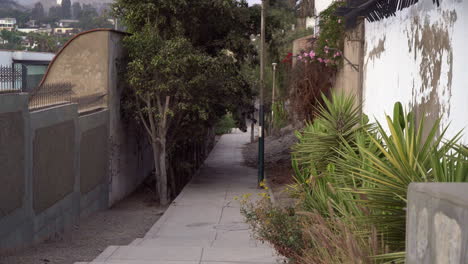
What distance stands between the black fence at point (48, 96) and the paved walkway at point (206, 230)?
3.76m

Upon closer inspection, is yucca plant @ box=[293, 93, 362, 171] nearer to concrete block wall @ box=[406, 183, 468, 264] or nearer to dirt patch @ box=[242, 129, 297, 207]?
concrete block wall @ box=[406, 183, 468, 264]

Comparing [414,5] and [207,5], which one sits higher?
[207,5]

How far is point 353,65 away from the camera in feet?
51.9

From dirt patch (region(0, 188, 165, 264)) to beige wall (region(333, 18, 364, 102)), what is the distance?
5.86 metres

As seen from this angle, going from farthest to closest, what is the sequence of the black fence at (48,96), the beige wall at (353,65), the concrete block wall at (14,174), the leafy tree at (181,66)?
the leafy tree at (181,66) → the black fence at (48,96) → the beige wall at (353,65) → the concrete block wall at (14,174)

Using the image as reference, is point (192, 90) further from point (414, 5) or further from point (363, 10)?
point (414, 5)

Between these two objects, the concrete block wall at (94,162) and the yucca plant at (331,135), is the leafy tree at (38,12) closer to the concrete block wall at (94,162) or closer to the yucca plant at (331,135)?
the concrete block wall at (94,162)

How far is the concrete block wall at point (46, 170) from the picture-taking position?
12609 mm

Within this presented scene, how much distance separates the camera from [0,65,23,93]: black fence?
1244cm

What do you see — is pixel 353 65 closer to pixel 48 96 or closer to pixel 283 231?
pixel 48 96

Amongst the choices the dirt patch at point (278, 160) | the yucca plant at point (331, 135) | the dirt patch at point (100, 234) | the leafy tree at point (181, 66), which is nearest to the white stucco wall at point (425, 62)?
the yucca plant at point (331, 135)

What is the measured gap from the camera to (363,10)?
12.4m

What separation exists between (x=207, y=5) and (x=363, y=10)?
1278 cm

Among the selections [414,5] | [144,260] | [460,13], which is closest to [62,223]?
[144,260]
